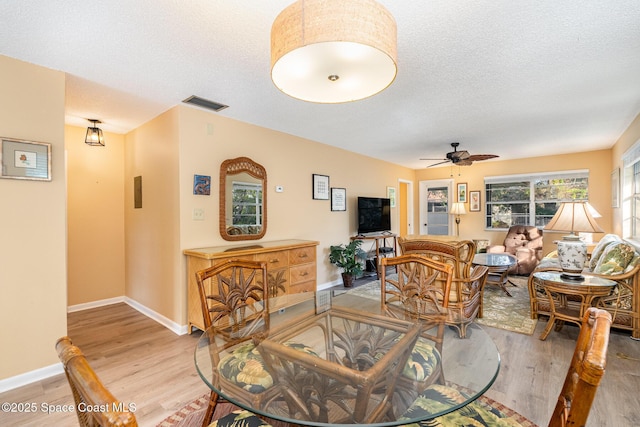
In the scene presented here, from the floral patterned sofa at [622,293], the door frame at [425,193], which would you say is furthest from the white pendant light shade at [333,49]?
the door frame at [425,193]

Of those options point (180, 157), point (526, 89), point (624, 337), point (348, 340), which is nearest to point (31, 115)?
point (180, 157)

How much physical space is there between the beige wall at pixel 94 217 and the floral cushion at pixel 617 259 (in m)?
5.95

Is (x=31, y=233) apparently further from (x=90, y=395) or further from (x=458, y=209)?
(x=458, y=209)

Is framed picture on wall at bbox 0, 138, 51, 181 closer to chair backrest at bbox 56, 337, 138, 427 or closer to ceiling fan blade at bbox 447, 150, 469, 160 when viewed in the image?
chair backrest at bbox 56, 337, 138, 427

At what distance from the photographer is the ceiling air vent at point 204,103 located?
299cm

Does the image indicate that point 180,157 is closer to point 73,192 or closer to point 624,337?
point 73,192

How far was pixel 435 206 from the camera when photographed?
772 cm

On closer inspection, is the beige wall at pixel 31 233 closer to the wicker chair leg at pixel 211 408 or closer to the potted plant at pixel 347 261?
the wicker chair leg at pixel 211 408

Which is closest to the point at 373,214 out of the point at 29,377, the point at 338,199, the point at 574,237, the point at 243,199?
the point at 338,199

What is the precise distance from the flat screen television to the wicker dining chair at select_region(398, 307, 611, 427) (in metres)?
4.43

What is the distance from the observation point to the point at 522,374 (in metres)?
2.30

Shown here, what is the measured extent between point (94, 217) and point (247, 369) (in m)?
3.74

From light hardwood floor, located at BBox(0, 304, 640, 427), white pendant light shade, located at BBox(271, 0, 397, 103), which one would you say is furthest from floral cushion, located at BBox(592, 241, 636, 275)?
white pendant light shade, located at BBox(271, 0, 397, 103)

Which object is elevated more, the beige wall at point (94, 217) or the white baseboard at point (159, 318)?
the beige wall at point (94, 217)
